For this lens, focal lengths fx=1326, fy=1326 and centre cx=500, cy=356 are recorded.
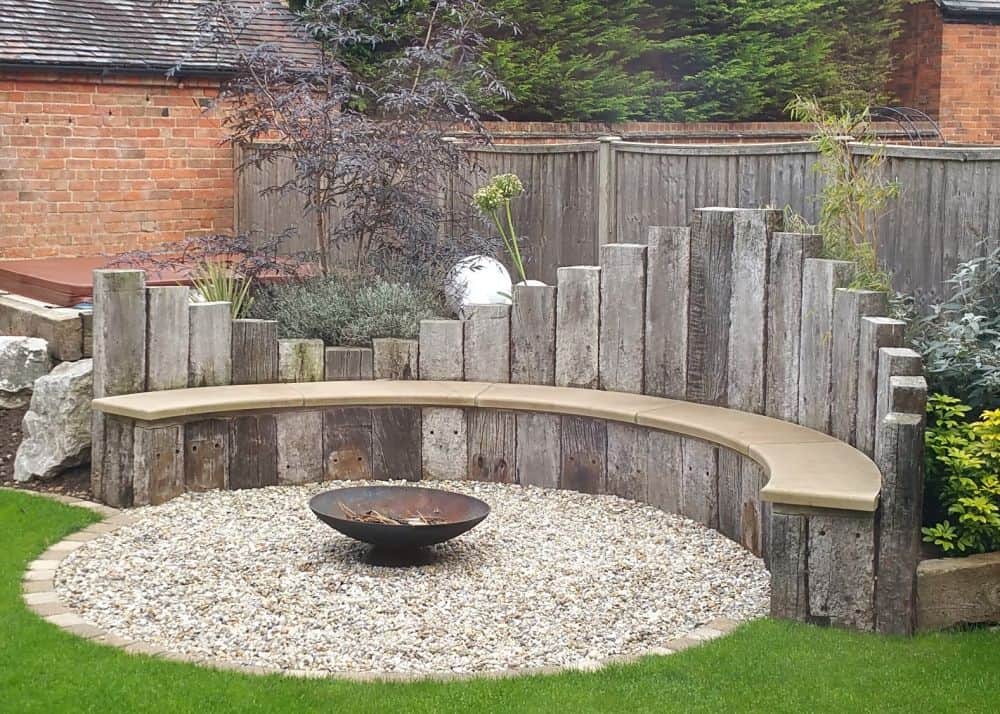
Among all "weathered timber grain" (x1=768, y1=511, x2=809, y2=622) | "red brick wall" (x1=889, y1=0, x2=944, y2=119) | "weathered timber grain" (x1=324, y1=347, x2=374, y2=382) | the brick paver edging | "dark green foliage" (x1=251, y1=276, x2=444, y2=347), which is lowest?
the brick paver edging

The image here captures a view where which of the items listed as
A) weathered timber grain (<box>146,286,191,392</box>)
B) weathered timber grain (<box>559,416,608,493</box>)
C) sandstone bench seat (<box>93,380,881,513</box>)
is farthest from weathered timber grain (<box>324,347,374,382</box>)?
weathered timber grain (<box>559,416,608,493</box>)

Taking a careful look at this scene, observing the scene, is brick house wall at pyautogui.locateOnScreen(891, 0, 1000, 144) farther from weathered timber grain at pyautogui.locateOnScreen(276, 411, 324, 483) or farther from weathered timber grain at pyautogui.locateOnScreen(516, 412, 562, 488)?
weathered timber grain at pyautogui.locateOnScreen(276, 411, 324, 483)

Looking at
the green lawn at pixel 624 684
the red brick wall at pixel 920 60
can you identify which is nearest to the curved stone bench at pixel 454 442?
the green lawn at pixel 624 684

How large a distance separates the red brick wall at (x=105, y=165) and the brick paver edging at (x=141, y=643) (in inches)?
232

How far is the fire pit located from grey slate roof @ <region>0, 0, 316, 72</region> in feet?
21.1

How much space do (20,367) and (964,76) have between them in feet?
44.7

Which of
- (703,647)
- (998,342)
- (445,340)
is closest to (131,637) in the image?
(703,647)

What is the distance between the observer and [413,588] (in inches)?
227

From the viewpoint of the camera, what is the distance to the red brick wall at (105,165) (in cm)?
1155

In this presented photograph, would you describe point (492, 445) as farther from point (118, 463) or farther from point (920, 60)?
point (920, 60)

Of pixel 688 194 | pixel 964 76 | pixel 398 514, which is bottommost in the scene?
pixel 398 514

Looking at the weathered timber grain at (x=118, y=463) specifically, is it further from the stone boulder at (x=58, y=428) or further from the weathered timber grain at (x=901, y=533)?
the weathered timber grain at (x=901, y=533)

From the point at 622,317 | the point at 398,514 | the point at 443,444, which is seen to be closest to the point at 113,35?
the point at 443,444

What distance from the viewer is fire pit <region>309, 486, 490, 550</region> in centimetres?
586
